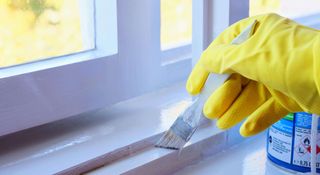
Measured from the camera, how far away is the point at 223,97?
0.56 metres

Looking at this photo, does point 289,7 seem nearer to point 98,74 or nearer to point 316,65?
point 98,74

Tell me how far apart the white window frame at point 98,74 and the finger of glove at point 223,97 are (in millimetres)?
213

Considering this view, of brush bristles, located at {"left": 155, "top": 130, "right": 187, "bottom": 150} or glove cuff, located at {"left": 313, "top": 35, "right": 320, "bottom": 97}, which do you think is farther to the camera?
brush bristles, located at {"left": 155, "top": 130, "right": 187, "bottom": 150}

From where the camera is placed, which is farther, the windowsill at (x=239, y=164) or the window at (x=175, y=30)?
the window at (x=175, y=30)

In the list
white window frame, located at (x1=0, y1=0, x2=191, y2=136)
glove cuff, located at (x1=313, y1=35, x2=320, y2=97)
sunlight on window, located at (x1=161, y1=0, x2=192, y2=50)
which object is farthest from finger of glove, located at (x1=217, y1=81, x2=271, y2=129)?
sunlight on window, located at (x1=161, y1=0, x2=192, y2=50)

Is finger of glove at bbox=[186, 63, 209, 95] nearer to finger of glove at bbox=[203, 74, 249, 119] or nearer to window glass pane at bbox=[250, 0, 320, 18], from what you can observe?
finger of glove at bbox=[203, 74, 249, 119]

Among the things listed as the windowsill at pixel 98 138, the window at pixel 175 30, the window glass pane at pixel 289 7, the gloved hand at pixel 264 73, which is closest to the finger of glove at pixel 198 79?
Result: the gloved hand at pixel 264 73

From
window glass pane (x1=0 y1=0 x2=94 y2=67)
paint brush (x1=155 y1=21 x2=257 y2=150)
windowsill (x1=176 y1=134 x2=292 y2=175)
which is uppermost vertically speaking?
window glass pane (x1=0 y1=0 x2=94 y2=67)

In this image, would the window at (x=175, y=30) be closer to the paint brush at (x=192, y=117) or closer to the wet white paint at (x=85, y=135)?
the wet white paint at (x=85, y=135)

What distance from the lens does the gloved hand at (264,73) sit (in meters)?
0.49

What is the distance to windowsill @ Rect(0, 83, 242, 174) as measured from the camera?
660 millimetres

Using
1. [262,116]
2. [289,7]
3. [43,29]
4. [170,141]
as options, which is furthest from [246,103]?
[289,7]

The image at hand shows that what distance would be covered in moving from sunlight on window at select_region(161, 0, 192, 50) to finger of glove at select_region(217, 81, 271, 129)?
0.32m

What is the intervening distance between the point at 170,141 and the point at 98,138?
10cm
